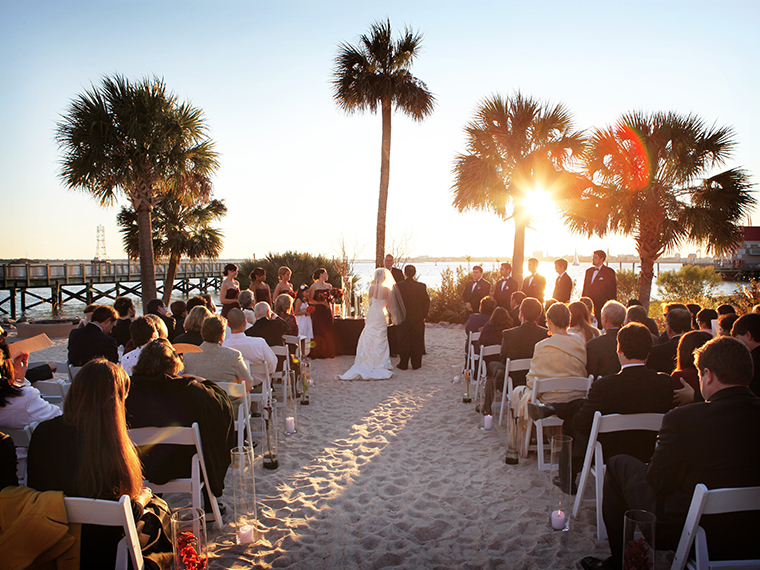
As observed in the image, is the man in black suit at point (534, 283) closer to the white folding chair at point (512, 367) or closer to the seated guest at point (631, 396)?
the white folding chair at point (512, 367)

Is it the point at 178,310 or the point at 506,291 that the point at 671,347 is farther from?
the point at 178,310

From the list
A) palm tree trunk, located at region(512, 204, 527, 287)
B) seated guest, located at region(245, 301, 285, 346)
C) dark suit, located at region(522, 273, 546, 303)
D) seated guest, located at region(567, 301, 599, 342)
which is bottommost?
seated guest, located at region(245, 301, 285, 346)

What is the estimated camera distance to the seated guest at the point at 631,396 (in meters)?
3.05

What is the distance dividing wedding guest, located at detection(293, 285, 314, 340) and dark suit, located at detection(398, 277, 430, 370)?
1754mm

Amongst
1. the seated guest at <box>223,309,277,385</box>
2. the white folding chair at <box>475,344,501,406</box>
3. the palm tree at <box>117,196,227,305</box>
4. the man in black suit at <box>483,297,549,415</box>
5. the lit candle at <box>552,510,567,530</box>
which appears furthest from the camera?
the palm tree at <box>117,196,227,305</box>

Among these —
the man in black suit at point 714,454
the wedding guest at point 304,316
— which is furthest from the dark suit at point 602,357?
the wedding guest at point 304,316

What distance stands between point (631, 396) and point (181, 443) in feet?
9.31

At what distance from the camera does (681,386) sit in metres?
3.60

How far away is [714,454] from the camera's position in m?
2.14

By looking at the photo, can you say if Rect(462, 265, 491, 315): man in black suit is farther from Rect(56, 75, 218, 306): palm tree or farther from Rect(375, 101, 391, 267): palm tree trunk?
Rect(56, 75, 218, 306): palm tree

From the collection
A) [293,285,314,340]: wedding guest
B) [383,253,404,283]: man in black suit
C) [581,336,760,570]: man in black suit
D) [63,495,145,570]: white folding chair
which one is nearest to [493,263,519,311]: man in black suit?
[383,253,404,283]: man in black suit

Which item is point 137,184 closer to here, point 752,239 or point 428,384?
point 428,384

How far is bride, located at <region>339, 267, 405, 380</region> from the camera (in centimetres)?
842

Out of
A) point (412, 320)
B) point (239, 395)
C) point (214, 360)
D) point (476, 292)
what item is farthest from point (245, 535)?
point (476, 292)
